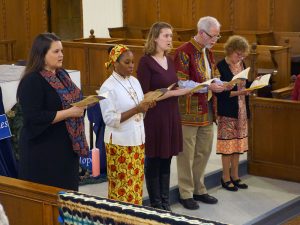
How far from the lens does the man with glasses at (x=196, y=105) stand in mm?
4883

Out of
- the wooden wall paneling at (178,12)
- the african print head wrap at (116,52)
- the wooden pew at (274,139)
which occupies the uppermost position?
the wooden wall paneling at (178,12)

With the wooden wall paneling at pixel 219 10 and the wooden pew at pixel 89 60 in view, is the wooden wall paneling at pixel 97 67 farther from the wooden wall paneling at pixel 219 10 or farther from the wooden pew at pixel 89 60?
the wooden wall paneling at pixel 219 10

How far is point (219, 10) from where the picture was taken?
11.7 m

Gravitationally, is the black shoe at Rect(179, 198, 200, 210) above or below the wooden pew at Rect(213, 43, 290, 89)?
below

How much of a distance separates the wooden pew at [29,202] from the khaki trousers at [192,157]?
1.96 meters

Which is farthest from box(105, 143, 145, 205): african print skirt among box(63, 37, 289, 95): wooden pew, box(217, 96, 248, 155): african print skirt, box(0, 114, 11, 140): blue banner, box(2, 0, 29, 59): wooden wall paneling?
box(2, 0, 29, 59): wooden wall paneling

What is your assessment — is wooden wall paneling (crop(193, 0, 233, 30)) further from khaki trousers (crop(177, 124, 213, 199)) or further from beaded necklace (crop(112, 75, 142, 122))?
beaded necklace (crop(112, 75, 142, 122))

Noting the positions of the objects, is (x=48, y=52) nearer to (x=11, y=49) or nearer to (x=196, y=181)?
(x=196, y=181)

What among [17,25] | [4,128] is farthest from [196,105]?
[17,25]

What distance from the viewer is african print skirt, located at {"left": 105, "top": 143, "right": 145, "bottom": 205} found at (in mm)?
4152

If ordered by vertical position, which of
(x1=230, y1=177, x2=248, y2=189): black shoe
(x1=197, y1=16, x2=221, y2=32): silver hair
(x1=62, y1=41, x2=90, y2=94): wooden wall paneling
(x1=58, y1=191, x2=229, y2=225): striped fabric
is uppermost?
(x1=197, y1=16, x2=221, y2=32): silver hair

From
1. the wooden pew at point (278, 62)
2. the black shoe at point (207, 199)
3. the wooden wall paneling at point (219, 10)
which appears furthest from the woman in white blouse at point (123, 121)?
the wooden wall paneling at point (219, 10)

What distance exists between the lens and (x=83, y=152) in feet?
12.0

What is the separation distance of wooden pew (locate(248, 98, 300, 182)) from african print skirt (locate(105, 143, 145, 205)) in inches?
87.0
